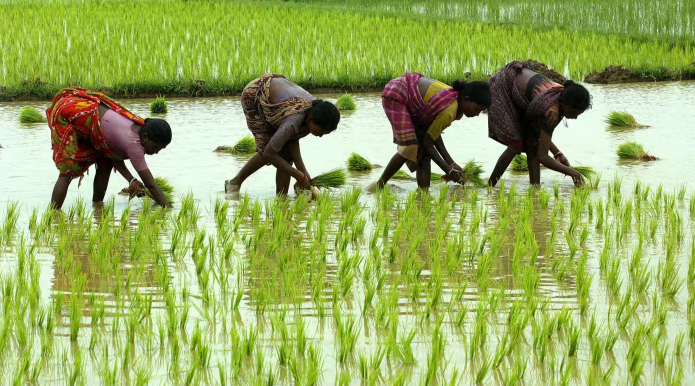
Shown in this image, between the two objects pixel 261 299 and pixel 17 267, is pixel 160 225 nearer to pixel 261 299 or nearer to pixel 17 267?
pixel 17 267

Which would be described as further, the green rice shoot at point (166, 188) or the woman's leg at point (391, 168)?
the woman's leg at point (391, 168)

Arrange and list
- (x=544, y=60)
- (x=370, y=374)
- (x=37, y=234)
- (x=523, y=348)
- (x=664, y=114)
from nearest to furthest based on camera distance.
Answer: (x=370, y=374)
(x=523, y=348)
(x=37, y=234)
(x=664, y=114)
(x=544, y=60)

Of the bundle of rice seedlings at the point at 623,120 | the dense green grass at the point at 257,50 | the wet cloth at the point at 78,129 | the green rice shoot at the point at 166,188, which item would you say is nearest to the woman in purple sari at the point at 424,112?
the green rice shoot at the point at 166,188

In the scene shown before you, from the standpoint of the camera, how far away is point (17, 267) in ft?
13.6

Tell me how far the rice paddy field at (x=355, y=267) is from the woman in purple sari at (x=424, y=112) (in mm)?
245

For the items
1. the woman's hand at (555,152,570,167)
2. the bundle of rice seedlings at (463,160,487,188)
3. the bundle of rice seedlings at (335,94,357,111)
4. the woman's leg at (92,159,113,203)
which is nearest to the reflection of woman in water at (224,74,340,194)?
the woman's leg at (92,159,113,203)

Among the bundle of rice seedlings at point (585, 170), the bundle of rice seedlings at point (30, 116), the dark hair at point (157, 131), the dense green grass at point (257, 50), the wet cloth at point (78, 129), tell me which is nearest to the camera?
the dark hair at point (157, 131)

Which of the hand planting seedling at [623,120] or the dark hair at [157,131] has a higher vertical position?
the dark hair at [157,131]

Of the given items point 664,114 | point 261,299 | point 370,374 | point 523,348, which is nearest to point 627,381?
point 523,348

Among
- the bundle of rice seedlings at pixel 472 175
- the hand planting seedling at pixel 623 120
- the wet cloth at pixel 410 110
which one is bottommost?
the hand planting seedling at pixel 623 120

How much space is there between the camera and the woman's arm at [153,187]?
5.18 meters

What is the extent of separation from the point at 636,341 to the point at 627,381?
184 millimetres

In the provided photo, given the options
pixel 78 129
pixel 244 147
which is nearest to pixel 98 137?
pixel 78 129

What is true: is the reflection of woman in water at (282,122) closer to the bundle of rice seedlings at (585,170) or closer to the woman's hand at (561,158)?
the woman's hand at (561,158)
